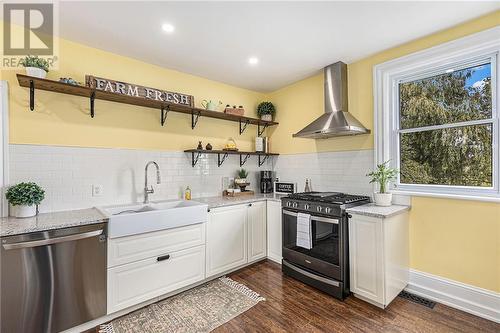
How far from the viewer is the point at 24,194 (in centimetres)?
190

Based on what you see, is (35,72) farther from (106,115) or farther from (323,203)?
(323,203)

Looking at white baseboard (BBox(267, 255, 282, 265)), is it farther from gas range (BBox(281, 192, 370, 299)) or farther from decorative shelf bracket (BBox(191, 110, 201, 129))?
decorative shelf bracket (BBox(191, 110, 201, 129))

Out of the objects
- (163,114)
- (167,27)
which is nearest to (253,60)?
(167,27)

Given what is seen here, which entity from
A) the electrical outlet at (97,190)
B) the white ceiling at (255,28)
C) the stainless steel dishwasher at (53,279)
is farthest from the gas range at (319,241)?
the electrical outlet at (97,190)

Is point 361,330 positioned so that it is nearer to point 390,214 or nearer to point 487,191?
point 390,214

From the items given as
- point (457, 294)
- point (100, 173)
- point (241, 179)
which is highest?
point (100, 173)

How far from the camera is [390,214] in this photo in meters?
2.14

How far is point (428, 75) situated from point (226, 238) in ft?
9.28

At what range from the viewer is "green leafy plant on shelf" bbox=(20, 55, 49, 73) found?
6.70 ft

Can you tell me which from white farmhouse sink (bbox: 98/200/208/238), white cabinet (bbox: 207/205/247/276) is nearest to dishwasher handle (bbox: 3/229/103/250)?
white farmhouse sink (bbox: 98/200/208/238)

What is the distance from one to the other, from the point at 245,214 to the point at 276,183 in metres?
0.86

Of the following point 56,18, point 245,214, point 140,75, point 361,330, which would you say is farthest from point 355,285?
point 56,18

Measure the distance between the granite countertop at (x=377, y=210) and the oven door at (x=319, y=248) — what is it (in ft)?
0.68

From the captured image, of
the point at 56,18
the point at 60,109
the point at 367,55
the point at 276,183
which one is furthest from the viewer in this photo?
the point at 276,183
